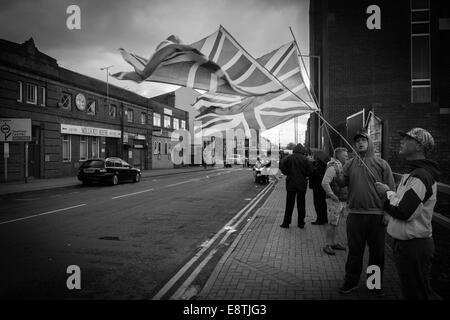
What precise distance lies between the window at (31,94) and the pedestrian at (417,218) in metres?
25.3

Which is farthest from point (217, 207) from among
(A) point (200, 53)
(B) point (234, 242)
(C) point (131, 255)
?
(A) point (200, 53)

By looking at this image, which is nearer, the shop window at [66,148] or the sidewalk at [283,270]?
the sidewalk at [283,270]

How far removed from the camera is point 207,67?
546 centimetres

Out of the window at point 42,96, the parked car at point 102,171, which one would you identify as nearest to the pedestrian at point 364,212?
the parked car at point 102,171

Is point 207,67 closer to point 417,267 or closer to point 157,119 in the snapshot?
point 417,267

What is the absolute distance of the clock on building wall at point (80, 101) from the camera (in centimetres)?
2853

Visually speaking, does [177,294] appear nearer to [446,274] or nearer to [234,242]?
[234,242]

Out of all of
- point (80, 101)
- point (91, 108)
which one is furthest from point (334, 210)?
point (91, 108)

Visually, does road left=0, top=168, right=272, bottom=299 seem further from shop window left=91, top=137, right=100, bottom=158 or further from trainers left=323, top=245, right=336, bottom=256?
shop window left=91, top=137, right=100, bottom=158

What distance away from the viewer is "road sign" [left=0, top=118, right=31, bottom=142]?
65.1ft

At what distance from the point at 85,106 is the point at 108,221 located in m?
22.8

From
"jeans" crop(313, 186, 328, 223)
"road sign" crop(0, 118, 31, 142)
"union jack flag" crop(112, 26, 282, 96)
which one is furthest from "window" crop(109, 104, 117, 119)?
"union jack flag" crop(112, 26, 282, 96)

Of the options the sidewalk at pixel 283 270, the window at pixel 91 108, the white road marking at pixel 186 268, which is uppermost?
the window at pixel 91 108

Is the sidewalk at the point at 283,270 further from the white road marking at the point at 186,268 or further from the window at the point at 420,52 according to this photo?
the window at the point at 420,52
